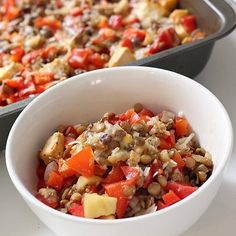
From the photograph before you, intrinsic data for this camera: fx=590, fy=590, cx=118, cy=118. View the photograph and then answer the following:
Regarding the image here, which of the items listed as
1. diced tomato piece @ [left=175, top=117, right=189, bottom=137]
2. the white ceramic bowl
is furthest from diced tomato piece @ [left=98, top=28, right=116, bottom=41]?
diced tomato piece @ [left=175, top=117, right=189, bottom=137]

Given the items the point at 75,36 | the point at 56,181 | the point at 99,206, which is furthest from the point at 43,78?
the point at 99,206

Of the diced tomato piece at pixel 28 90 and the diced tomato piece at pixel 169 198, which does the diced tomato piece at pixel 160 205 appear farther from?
the diced tomato piece at pixel 28 90

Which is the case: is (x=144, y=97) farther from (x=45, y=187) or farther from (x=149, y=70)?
(x=45, y=187)

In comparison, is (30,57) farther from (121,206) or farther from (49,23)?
(121,206)

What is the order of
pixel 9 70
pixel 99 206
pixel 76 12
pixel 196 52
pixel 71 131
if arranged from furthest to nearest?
pixel 76 12 → pixel 9 70 → pixel 196 52 → pixel 71 131 → pixel 99 206

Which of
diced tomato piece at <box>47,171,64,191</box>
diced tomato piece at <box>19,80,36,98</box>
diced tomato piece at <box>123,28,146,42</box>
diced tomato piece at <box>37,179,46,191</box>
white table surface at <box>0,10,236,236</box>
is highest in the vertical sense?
diced tomato piece at <box>123,28,146,42</box>

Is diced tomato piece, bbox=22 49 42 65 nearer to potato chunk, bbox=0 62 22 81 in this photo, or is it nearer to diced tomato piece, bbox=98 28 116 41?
potato chunk, bbox=0 62 22 81

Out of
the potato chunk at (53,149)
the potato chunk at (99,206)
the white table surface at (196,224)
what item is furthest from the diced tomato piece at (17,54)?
the potato chunk at (99,206)
